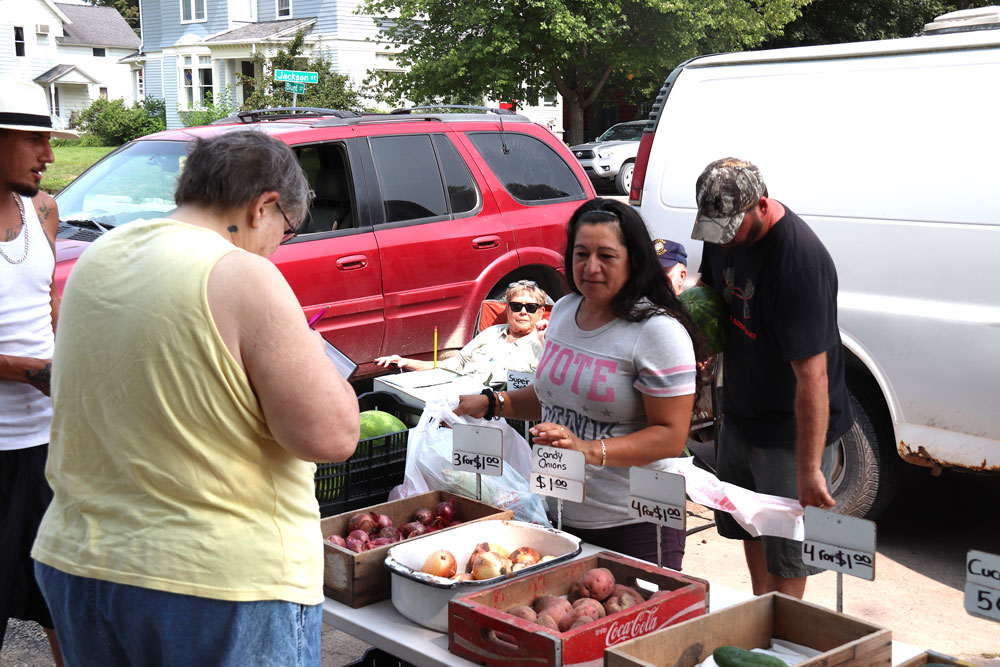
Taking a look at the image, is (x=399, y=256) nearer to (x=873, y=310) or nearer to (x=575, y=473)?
(x=873, y=310)

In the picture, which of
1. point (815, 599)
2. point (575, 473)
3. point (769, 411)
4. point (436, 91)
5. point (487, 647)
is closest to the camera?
point (487, 647)

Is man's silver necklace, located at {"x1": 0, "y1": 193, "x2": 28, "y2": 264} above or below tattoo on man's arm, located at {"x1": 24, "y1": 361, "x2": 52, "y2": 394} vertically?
above

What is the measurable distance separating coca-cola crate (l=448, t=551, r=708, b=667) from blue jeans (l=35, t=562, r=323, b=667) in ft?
1.48

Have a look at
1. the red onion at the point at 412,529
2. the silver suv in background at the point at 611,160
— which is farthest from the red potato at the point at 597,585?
the silver suv in background at the point at 611,160

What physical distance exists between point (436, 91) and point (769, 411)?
73.5ft

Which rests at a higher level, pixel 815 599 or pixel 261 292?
pixel 261 292

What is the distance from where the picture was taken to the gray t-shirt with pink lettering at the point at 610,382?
9.00ft

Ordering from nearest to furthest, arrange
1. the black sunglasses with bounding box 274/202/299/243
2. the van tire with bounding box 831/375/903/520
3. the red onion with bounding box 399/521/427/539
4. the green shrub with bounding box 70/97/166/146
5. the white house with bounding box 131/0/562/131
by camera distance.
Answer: the black sunglasses with bounding box 274/202/299/243 → the red onion with bounding box 399/521/427/539 → the van tire with bounding box 831/375/903/520 → the white house with bounding box 131/0/562/131 → the green shrub with bounding box 70/97/166/146

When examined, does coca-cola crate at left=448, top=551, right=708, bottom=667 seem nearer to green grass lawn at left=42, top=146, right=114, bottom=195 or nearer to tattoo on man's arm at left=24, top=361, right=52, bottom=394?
tattoo on man's arm at left=24, top=361, right=52, bottom=394

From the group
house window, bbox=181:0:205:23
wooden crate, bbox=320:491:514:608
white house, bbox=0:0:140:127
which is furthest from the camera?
white house, bbox=0:0:140:127

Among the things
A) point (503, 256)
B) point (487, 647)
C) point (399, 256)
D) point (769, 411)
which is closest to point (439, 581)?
point (487, 647)

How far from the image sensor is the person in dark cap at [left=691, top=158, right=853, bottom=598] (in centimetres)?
293

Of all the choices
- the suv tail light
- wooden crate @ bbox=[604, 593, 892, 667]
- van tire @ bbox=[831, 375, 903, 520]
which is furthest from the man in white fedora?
van tire @ bbox=[831, 375, 903, 520]

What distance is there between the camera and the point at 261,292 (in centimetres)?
175
